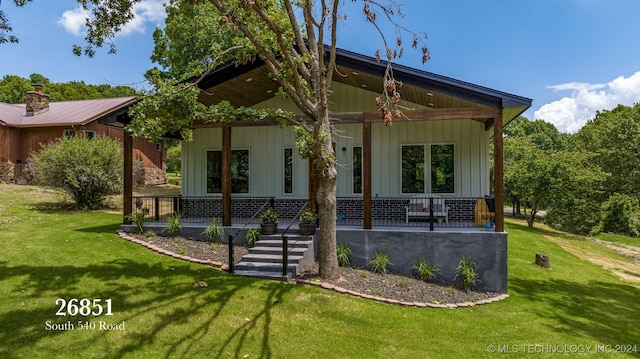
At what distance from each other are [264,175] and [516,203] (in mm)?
25179

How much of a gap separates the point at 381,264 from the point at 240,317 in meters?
3.79

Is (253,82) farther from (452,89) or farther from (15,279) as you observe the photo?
(15,279)

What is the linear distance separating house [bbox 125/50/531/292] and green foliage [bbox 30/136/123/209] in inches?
154

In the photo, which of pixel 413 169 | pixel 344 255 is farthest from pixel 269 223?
pixel 413 169

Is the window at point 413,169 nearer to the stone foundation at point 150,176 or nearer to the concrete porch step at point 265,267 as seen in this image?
the concrete porch step at point 265,267

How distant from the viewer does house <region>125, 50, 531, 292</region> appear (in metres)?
8.16

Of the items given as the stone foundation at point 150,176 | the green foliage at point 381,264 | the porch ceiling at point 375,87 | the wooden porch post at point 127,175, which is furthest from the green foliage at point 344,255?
the stone foundation at point 150,176

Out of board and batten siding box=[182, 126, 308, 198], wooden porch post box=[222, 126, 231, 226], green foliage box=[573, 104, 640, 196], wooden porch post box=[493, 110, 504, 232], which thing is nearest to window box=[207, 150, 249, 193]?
board and batten siding box=[182, 126, 308, 198]

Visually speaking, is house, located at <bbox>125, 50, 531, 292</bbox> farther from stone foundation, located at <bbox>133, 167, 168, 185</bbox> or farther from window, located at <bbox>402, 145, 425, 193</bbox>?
stone foundation, located at <bbox>133, 167, 168, 185</bbox>

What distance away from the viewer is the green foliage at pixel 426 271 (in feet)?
26.6

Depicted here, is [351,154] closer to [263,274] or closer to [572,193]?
[263,274]

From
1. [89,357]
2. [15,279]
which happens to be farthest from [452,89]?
[15,279]

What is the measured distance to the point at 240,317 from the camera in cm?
566

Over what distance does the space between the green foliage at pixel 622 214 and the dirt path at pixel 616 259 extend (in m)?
2.38
